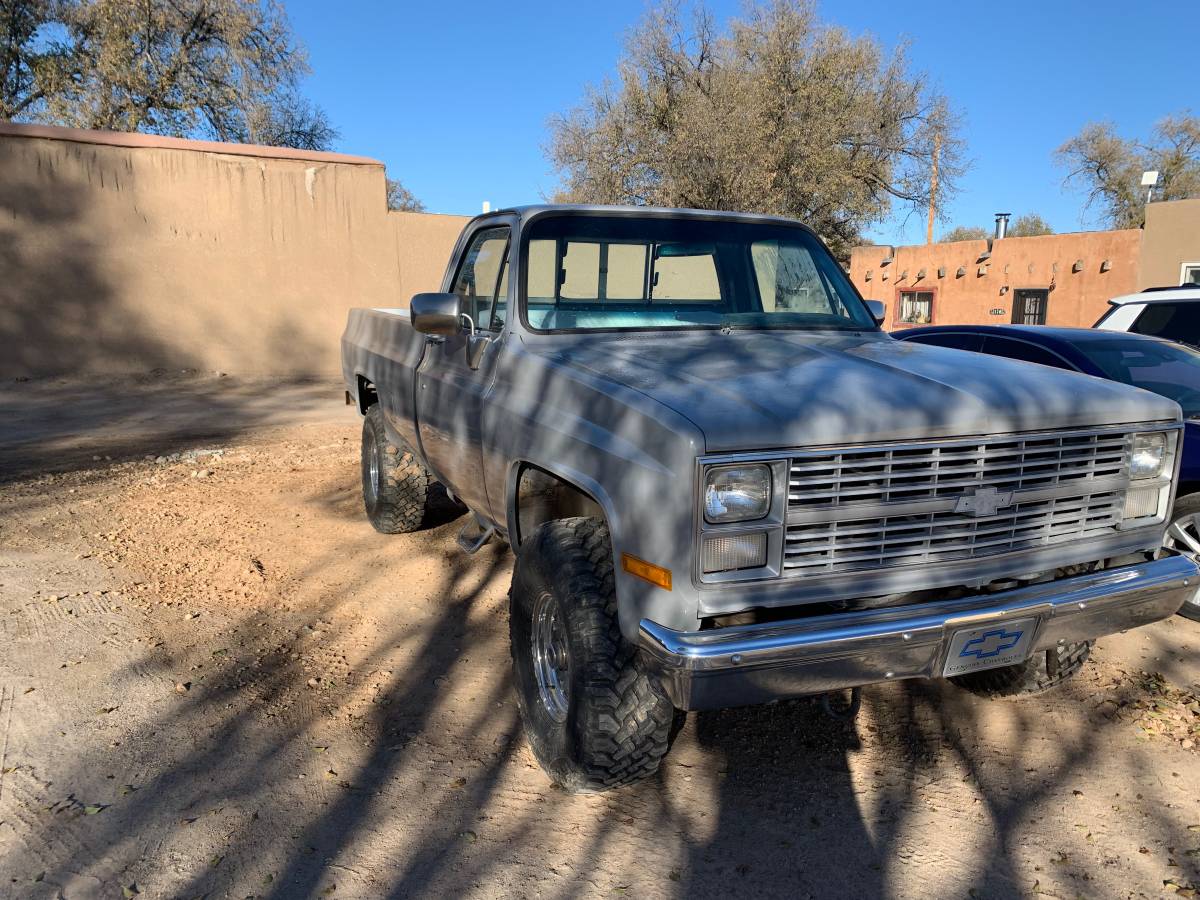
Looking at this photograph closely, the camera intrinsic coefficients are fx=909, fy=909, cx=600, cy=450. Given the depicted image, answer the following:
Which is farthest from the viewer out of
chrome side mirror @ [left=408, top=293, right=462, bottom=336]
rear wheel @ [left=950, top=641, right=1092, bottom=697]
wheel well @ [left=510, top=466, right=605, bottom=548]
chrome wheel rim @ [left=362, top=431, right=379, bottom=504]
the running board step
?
chrome wheel rim @ [left=362, top=431, right=379, bottom=504]

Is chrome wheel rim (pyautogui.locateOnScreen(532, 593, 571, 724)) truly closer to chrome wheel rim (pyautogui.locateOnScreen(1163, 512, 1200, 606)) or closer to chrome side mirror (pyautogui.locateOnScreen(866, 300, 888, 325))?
chrome side mirror (pyautogui.locateOnScreen(866, 300, 888, 325))

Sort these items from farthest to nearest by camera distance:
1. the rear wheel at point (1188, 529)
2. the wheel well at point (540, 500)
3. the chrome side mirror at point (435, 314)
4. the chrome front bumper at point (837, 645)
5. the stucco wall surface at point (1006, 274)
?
the stucco wall surface at point (1006, 274), the rear wheel at point (1188, 529), the chrome side mirror at point (435, 314), the wheel well at point (540, 500), the chrome front bumper at point (837, 645)

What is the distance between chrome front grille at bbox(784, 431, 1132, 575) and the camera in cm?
260

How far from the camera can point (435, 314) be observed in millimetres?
3881

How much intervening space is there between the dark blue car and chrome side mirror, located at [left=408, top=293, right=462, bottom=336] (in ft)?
8.29

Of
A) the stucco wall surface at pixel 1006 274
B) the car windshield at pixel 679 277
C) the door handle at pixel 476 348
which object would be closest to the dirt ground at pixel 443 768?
the door handle at pixel 476 348

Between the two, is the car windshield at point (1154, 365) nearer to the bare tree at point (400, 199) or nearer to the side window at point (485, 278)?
the side window at point (485, 278)

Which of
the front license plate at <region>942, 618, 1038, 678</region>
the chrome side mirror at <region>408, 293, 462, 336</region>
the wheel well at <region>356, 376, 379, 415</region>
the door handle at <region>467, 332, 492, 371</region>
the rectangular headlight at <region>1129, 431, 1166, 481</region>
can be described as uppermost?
the chrome side mirror at <region>408, 293, 462, 336</region>

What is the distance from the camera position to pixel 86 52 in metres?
20.3

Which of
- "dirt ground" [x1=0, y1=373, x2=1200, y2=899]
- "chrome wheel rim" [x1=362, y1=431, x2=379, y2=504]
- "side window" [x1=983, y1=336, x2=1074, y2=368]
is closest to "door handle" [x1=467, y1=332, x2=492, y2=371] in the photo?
"dirt ground" [x1=0, y1=373, x2=1200, y2=899]

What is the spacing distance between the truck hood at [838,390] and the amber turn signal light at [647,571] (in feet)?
1.24

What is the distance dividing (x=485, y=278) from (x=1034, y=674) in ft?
9.86

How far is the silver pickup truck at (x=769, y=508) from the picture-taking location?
8.30 feet

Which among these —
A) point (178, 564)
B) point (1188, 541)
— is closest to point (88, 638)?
point (178, 564)
